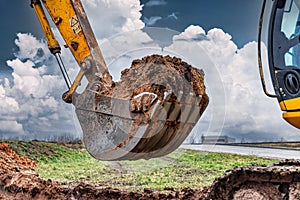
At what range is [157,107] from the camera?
4336 millimetres

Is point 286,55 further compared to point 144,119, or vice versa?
point 144,119

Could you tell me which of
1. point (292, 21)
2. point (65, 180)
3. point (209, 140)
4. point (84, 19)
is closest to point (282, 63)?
point (292, 21)

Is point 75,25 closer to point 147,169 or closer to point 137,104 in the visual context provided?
point 137,104

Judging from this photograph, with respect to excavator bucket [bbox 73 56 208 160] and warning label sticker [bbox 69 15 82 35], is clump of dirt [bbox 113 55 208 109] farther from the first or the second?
warning label sticker [bbox 69 15 82 35]

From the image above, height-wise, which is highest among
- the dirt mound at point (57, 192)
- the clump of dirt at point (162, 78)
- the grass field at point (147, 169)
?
the clump of dirt at point (162, 78)

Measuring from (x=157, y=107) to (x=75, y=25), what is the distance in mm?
1508

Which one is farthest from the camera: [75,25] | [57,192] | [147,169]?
[147,169]

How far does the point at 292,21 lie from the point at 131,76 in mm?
Answer: 1909

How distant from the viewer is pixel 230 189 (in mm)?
3441

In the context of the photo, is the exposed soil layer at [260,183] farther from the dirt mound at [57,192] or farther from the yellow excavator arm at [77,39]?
the yellow excavator arm at [77,39]

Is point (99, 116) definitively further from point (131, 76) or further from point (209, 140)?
point (209, 140)

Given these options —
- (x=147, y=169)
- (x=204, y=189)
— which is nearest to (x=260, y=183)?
(x=204, y=189)

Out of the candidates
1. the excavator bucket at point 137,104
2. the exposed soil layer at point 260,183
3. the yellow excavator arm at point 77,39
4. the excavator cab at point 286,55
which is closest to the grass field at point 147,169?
the excavator bucket at point 137,104

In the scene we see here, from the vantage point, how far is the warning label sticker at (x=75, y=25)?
5102 millimetres
